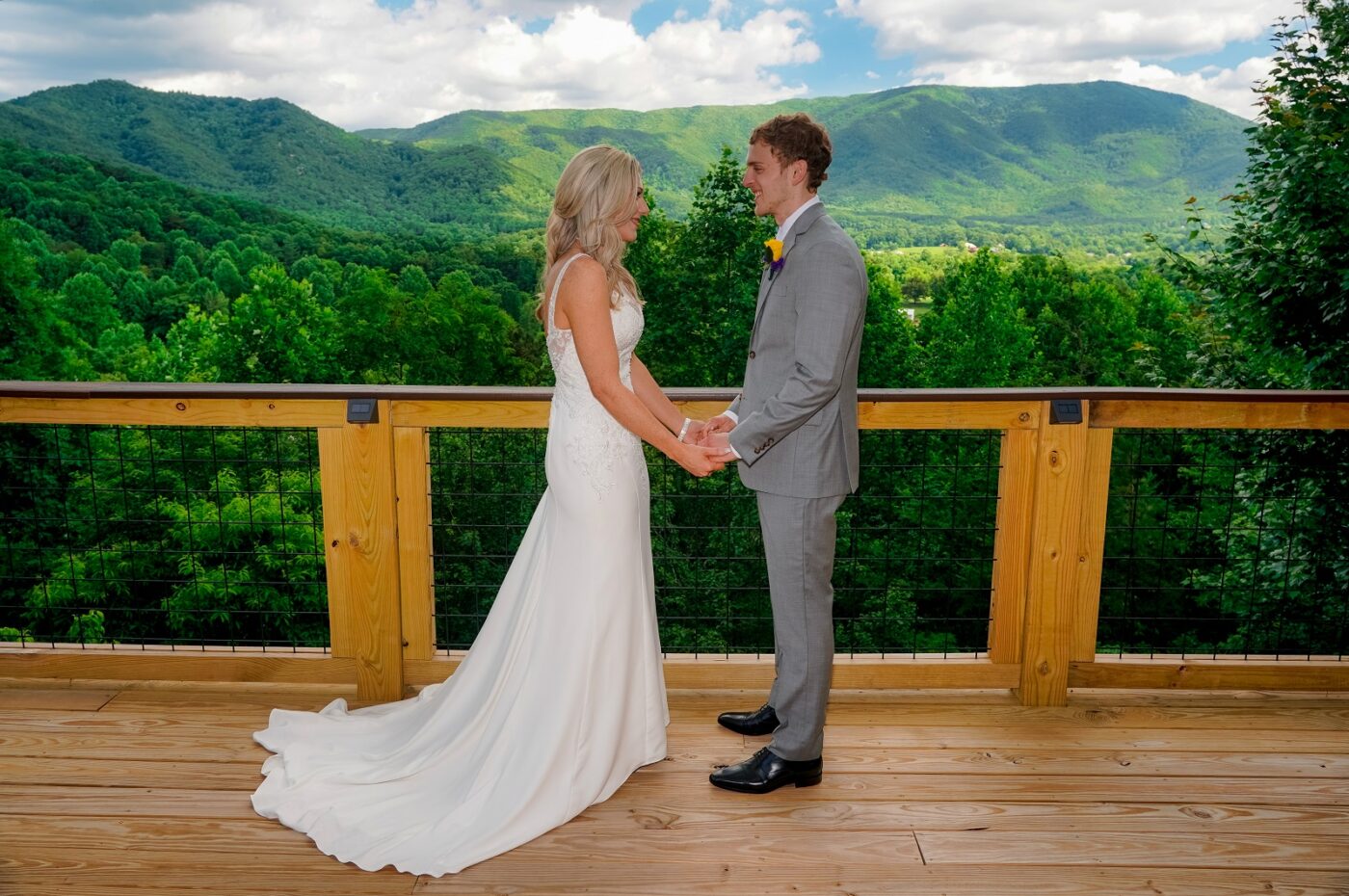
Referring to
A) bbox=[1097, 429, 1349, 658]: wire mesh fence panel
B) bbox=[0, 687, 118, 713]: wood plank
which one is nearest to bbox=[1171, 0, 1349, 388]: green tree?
bbox=[1097, 429, 1349, 658]: wire mesh fence panel

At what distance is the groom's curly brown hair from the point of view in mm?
2205

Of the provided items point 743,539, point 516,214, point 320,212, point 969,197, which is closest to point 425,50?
point 320,212

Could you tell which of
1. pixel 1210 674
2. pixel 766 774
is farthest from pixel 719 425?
pixel 1210 674

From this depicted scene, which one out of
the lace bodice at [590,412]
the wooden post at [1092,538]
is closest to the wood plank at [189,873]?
the lace bodice at [590,412]

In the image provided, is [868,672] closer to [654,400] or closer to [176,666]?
[654,400]

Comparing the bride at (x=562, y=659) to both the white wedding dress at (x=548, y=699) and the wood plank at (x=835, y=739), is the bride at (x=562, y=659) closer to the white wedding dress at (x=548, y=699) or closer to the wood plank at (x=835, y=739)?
the white wedding dress at (x=548, y=699)

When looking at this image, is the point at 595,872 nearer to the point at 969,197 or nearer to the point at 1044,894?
the point at 1044,894

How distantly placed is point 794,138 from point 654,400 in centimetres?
78

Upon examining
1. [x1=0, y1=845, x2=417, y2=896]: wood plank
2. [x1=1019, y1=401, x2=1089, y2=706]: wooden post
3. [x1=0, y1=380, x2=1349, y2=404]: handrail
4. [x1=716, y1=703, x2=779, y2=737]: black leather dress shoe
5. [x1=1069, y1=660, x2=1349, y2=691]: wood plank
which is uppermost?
[x1=0, y1=380, x2=1349, y2=404]: handrail

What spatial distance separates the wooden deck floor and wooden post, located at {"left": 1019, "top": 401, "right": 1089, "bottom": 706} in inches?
4.9

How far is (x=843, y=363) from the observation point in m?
2.21

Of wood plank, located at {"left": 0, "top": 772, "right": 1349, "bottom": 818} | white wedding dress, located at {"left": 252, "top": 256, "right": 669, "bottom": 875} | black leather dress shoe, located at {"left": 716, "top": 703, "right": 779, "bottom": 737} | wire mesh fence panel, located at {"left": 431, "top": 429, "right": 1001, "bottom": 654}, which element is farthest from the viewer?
wire mesh fence panel, located at {"left": 431, "top": 429, "right": 1001, "bottom": 654}

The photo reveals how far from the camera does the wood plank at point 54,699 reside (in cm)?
292

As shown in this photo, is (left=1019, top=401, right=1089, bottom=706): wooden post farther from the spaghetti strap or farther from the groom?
the spaghetti strap
